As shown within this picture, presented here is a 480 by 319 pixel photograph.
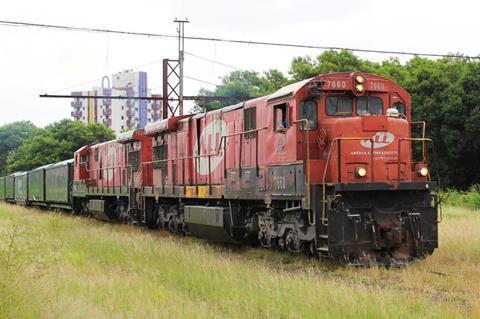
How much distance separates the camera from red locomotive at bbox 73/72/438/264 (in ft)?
33.7

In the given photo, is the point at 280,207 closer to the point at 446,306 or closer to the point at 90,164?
the point at 446,306

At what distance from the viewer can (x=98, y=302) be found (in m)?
7.39

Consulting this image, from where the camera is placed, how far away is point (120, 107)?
14525 cm

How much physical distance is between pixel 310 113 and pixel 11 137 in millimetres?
92562

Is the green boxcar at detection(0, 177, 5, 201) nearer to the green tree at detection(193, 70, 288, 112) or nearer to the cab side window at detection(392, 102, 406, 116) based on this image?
the green tree at detection(193, 70, 288, 112)

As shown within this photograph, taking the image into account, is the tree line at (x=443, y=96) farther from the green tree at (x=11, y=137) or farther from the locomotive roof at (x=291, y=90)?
the green tree at (x=11, y=137)

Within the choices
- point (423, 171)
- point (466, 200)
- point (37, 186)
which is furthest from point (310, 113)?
point (37, 186)

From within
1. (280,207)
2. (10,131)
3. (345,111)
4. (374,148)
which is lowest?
(280,207)

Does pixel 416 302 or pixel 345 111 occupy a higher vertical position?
pixel 345 111

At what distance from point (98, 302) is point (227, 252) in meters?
6.19

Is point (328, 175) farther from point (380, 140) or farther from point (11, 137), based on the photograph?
point (11, 137)

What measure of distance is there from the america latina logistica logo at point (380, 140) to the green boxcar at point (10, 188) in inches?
1669

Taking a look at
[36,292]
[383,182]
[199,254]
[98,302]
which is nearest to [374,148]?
[383,182]

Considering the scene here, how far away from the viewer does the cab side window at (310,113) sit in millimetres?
10945
